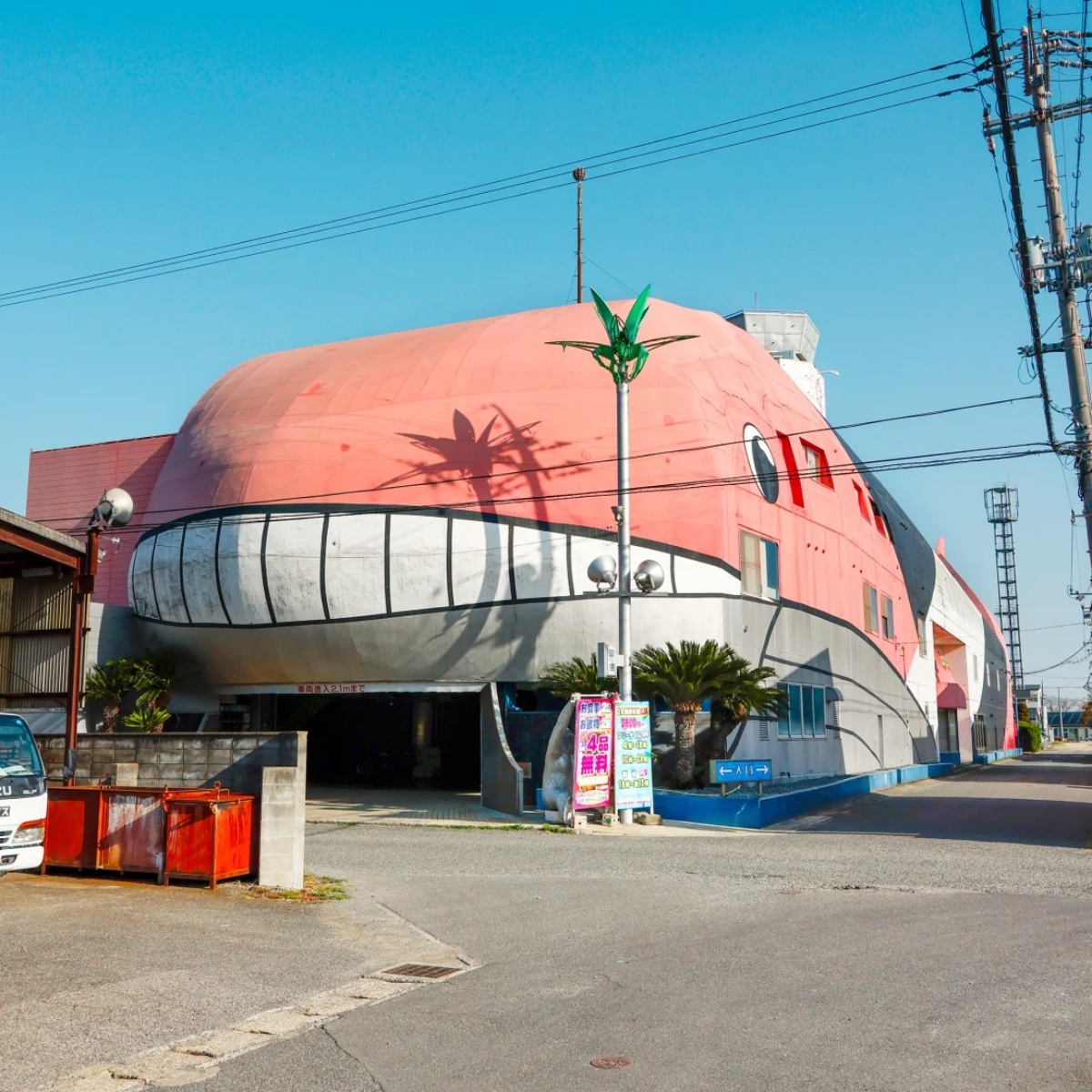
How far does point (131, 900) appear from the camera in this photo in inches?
491

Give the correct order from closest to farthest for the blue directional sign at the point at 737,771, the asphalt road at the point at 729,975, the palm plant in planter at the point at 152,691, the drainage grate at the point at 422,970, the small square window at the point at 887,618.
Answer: the asphalt road at the point at 729,975, the drainage grate at the point at 422,970, the blue directional sign at the point at 737,771, the palm plant in planter at the point at 152,691, the small square window at the point at 887,618

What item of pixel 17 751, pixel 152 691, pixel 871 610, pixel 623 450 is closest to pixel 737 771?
pixel 623 450

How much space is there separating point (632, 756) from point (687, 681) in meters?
2.74

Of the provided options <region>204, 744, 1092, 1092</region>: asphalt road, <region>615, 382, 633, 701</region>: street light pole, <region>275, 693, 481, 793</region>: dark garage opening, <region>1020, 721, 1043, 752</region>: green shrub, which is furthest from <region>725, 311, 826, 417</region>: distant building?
<region>1020, 721, 1043, 752</region>: green shrub

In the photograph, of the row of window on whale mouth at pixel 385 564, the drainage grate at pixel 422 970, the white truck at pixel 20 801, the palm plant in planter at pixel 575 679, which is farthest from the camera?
the row of window on whale mouth at pixel 385 564

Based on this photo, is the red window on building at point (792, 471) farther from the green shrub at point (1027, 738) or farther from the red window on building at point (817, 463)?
the green shrub at point (1027, 738)

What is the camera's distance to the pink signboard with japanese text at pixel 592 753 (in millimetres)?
20953

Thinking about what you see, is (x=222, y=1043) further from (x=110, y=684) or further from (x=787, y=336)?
(x=787, y=336)

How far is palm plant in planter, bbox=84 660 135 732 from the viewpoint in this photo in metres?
31.6

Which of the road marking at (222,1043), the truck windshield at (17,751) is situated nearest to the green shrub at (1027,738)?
the truck windshield at (17,751)

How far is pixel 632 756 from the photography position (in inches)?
874

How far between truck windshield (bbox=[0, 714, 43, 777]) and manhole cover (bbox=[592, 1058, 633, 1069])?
8167mm

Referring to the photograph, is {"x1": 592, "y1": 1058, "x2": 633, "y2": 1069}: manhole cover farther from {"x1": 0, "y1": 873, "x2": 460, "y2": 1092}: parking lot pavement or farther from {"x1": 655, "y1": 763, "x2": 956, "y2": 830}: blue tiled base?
{"x1": 655, "y1": 763, "x2": 956, "y2": 830}: blue tiled base

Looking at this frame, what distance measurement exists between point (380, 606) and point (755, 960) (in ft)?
68.6
